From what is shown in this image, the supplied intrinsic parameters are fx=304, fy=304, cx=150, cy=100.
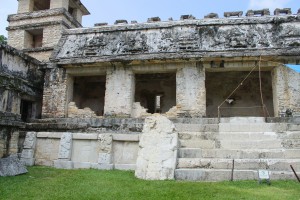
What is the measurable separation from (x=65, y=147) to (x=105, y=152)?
1.17 m

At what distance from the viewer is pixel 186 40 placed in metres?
12.2

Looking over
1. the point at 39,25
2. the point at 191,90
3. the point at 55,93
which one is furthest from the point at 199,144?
the point at 39,25

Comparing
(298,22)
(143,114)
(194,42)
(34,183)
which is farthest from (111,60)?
(298,22)

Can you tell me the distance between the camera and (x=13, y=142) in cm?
772

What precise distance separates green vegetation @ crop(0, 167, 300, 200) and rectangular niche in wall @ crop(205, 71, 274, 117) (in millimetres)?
9528

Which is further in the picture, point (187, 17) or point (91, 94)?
point (91, 94)

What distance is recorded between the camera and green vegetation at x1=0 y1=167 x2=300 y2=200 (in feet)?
16.1

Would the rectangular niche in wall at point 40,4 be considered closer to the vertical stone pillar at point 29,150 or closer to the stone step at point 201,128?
the vertical stone pillar at point 29,150

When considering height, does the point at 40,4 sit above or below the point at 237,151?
above

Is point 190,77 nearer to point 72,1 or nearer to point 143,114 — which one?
point 143,114

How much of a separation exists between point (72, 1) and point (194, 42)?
11.2m

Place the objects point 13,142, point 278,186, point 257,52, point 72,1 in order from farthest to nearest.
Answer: point 72,1
point 257,52
point 13,142
point 278,186

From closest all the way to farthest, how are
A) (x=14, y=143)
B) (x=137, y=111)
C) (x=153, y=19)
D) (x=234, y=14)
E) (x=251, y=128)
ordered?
(x=14, y=143) → (x=251, y=128) → (x=137, y=111) → (x=234, y=14) → (x=153, y=19)

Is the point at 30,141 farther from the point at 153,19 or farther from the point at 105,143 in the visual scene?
the point at 153,19
